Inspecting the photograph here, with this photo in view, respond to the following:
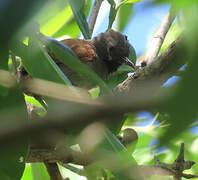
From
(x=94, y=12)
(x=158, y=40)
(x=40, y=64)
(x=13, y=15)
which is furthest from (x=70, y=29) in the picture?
(x=13, y=15)

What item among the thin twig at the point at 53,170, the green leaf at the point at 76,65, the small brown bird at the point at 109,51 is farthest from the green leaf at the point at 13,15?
the small brown bird at the point at 109,51

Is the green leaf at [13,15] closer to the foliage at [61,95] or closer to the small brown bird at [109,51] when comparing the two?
the foliage at [61,95]

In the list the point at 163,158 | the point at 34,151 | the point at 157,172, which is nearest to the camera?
the point at 157,172

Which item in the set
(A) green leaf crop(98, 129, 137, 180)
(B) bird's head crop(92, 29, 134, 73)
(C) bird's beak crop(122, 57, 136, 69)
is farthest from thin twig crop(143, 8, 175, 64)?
(B) bird's head crop(92, 29, 134, 73)

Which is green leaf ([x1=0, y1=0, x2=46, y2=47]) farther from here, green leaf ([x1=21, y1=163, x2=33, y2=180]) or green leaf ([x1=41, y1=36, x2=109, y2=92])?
green leaf ([x1=21, y1=163, x2=33, y2=180])

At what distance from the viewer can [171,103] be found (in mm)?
442

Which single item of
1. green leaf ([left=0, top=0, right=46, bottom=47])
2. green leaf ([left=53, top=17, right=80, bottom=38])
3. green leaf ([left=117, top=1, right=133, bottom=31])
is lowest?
green leaf ([left=0, top=0, right=46, bottom=47])

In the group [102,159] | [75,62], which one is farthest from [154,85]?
[102,159]

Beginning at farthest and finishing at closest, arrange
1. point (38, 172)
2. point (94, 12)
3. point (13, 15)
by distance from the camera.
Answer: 1. point (94, 12)
2. point (38, 172)
3. point (13, 15)

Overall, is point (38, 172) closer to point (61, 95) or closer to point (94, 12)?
point (94, 12)

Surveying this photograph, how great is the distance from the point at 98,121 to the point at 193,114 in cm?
12

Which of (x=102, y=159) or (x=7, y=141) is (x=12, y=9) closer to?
(x=7, y=141)

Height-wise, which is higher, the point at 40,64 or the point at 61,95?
the point at 40,64

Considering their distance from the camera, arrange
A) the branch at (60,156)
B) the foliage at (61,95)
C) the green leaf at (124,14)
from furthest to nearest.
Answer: the green leaf at (124,14) < the branch at (60,156) < the foliage at (61,95)
